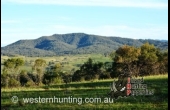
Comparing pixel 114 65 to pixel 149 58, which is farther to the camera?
pixel 114 65

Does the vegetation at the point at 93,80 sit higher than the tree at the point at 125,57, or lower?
lower

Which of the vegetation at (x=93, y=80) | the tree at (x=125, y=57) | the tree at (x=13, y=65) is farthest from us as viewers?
the tree at (x=13, y=65)

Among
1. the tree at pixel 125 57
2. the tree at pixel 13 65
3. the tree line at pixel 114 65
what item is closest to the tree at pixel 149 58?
the tree line at pixel 114 65

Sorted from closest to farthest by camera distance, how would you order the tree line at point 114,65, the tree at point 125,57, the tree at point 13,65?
the tree at point 125,57
the tree line at point 114,65
the tree at point 13,65

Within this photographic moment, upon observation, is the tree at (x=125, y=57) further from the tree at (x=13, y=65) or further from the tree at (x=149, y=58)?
the tree at (x=13, y=65)

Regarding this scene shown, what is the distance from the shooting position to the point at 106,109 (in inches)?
574

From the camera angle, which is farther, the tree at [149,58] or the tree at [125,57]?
the tree at [149,58]

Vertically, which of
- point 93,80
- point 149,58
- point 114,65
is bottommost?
point 93,80

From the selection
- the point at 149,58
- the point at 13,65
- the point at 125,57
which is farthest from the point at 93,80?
the point at 13,65

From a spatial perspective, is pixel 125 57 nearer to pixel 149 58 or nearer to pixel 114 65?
pixel 114 65

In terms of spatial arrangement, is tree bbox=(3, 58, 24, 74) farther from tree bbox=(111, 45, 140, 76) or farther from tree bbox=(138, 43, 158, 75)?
tree bbox=(138, 43, 158, 75)

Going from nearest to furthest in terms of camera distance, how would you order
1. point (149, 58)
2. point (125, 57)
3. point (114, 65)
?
point (125, 57)
point (149, 58)
point (114, 65)

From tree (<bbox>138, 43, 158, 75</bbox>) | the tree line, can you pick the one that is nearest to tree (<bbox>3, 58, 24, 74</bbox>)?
the tree line

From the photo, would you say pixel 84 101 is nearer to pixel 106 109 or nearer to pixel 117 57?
pixel 106 109
